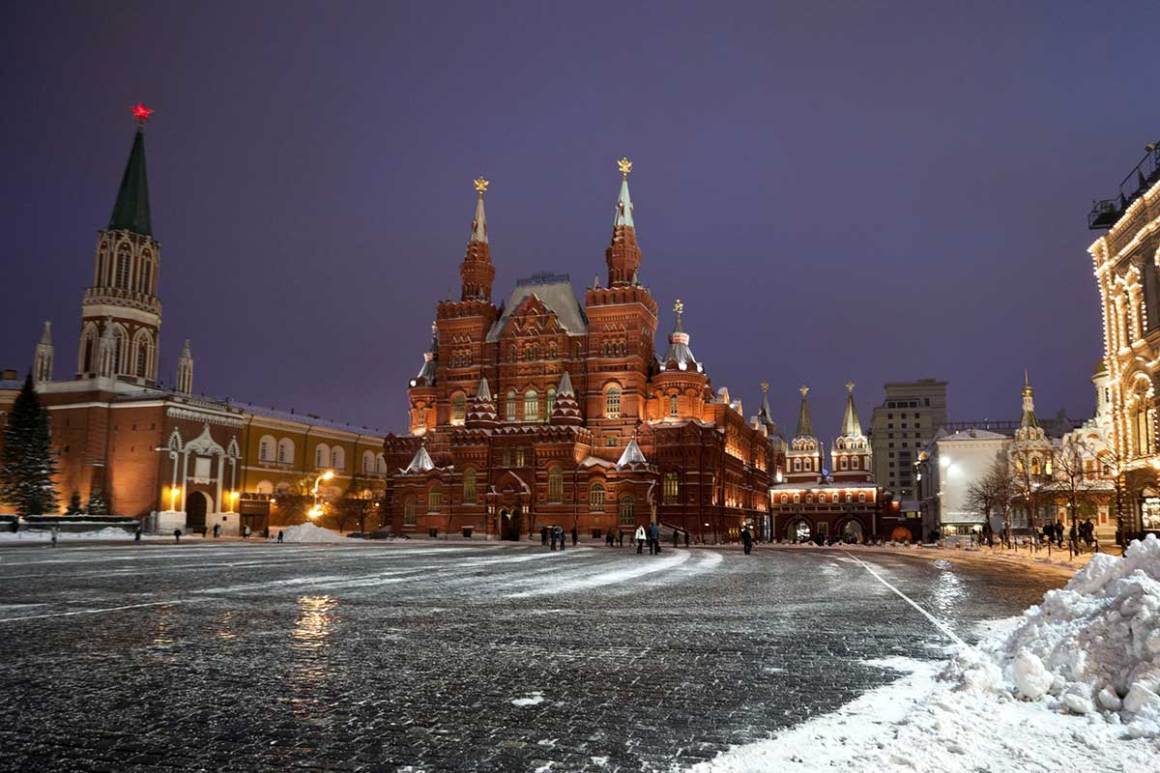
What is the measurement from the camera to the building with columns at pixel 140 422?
62.1m

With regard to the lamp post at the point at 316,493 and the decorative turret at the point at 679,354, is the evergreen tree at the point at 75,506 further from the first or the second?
the decorative turret at the point at 679,354

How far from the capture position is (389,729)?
595 centimetres

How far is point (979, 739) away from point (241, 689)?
575cm

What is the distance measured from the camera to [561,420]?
61.0 m

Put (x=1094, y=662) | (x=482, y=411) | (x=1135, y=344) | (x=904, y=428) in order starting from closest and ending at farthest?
(x=1094, y=662) < (x=1135, y=344) < (x=482, y=411) < (x=904, y=428)

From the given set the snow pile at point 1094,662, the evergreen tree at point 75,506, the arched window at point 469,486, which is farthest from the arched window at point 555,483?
the snow pile at point 1094,662

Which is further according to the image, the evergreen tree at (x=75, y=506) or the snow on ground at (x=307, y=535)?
the evergreen tree at (x=75, y=506)

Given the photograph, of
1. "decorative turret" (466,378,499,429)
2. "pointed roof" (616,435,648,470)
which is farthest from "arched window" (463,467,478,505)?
"pointed roof" (616,435,648,470)

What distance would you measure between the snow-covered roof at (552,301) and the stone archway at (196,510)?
25.7 metres

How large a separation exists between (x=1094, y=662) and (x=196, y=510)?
68087 mm

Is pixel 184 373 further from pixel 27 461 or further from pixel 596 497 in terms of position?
pixel 596 497

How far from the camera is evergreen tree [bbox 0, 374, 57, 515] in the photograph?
54438 millimetres

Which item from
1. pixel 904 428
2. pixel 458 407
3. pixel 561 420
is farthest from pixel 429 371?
pixel 904 428

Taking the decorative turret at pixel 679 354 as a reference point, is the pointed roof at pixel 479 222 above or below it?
above
